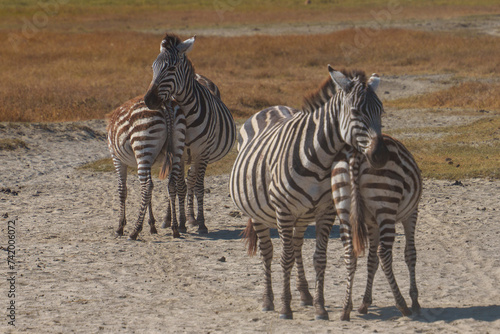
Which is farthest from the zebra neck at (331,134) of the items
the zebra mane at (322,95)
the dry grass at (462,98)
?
the dry grass at (462,98)

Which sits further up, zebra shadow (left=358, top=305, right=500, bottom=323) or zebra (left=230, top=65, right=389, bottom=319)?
zebra (left=230, top=65, right=389, bottom=319)

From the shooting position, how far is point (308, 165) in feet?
18.1

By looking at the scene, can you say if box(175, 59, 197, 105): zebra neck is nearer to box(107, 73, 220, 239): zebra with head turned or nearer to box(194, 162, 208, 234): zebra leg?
box(107, 73, 220, 239): zebra with head turned

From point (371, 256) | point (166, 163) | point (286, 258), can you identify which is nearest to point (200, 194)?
point (166, 163)

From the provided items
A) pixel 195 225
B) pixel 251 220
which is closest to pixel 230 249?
pixel 195 225

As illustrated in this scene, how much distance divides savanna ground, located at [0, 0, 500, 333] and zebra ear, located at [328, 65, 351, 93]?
5.99ft

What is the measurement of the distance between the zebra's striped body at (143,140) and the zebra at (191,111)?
0.24 meters

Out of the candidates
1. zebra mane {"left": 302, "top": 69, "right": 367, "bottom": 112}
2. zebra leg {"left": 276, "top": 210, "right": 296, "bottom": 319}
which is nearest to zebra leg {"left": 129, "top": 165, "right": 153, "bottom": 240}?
zebra leg {"left": 276, "top": 210, "right": 296, "bottom": 319}

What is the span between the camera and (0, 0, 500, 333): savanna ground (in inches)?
241

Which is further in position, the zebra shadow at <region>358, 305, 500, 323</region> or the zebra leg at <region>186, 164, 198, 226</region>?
the zebra leg at <region>186, 164, 198, 226</region>

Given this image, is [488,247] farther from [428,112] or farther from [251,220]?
[428,112]

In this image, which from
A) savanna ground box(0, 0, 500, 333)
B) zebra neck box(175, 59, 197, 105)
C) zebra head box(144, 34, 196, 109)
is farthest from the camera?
zebra neck box(175, 59, 197, 105)

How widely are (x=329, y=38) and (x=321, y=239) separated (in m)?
29.3

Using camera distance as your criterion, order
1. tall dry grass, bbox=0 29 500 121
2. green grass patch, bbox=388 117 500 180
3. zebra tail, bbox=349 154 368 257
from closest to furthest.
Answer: zebra tail, bbox=349 154 368 257
green grass patch, bbox=388 117 500 180
tall dry grass, bbox=0 29 500 121
